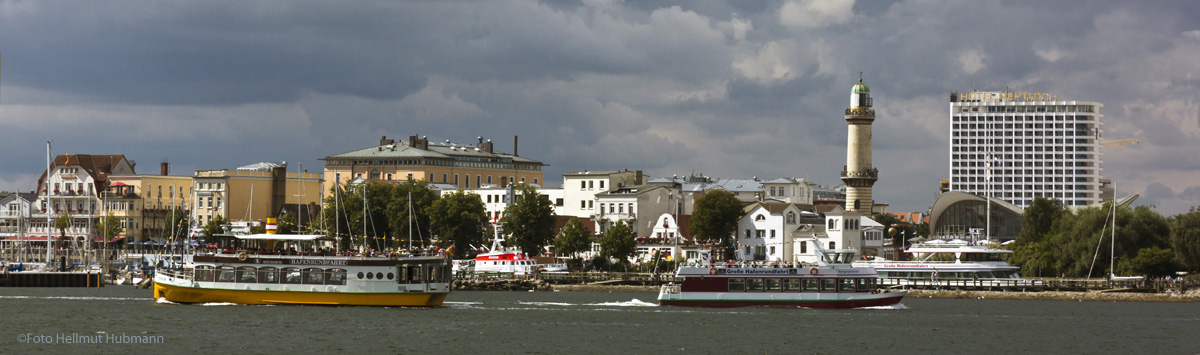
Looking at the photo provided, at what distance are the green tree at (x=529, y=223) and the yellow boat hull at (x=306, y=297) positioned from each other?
5691cm

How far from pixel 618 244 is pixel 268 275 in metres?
56.2

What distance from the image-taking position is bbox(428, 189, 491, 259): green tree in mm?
Answer: 134750

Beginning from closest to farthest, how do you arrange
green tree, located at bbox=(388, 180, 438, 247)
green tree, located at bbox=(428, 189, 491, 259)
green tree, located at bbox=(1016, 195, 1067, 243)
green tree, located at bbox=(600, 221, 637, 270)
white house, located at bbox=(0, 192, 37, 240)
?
green tree, located at bbox=(1016, 195, 1067, 243) < green tree, located at bbox=(600, 221, 637, 270) < green tree, located at bbox=(428, 189, 491, 259) < green tree, located at bbox=(388, 180, 438, 247) < white house, located at bbox=(0, 192, 37, 240)

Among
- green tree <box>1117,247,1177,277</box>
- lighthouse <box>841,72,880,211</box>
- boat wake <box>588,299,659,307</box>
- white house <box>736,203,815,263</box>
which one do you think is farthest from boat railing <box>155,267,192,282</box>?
lighthouse <box>841,72,880,211</box>

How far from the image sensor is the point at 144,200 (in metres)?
171

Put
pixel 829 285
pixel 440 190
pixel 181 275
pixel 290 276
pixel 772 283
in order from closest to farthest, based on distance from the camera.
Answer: pixel 290 276 → pixel 181 275 → pixel 829 285 → pixel 772 283 → pixel 440 190

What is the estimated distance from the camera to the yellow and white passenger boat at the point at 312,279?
75188 millimetres

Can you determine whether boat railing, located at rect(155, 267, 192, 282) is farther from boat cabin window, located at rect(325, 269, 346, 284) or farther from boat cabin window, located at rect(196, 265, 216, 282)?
boat cabin window, located at rect(325, 269, 346, 284)

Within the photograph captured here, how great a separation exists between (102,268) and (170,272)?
55.0m

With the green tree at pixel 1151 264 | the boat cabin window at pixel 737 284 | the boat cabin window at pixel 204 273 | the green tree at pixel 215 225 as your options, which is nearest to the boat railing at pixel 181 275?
the boat cabin window at pixel 204 273

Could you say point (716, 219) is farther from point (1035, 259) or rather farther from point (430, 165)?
point (430, 165)

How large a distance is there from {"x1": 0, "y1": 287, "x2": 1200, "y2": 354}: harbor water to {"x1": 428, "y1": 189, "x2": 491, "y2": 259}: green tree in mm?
47905

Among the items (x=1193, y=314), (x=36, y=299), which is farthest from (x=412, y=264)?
(x=1193, y=314)

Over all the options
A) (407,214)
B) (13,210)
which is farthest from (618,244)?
(13,210)
